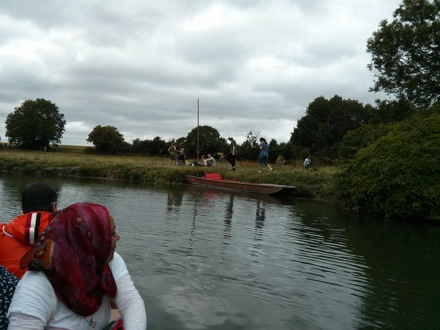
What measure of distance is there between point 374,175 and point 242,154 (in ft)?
85.2

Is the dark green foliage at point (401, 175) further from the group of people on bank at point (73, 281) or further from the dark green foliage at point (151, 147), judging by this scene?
the dark green foliage at point (151, 147)

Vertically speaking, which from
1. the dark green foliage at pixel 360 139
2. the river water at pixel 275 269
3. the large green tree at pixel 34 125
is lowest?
the river water at pixel 275 269

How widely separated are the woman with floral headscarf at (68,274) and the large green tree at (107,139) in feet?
200

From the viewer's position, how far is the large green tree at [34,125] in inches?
2665

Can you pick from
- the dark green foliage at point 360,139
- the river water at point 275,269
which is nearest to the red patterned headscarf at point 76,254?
the river water at point 275,269

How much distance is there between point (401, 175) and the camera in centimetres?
1563

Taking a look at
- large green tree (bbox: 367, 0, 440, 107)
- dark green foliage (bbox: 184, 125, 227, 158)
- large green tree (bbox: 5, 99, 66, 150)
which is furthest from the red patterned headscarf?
large green tree (bbox: 5, 99, 66, 150)

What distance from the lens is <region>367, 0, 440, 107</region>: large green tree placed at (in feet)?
95.4

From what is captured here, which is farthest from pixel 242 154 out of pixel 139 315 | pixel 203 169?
pixel 139 315

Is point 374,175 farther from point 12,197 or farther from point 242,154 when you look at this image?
point 242,154

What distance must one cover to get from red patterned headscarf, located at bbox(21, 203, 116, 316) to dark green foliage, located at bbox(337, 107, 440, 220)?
14958 millimetres

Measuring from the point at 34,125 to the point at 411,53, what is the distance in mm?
58610

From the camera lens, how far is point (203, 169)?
2742 cm

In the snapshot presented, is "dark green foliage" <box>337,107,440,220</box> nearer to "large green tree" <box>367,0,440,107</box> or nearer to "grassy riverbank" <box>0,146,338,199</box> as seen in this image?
"grassy riverbank" <box>0,146,338,199</box>
